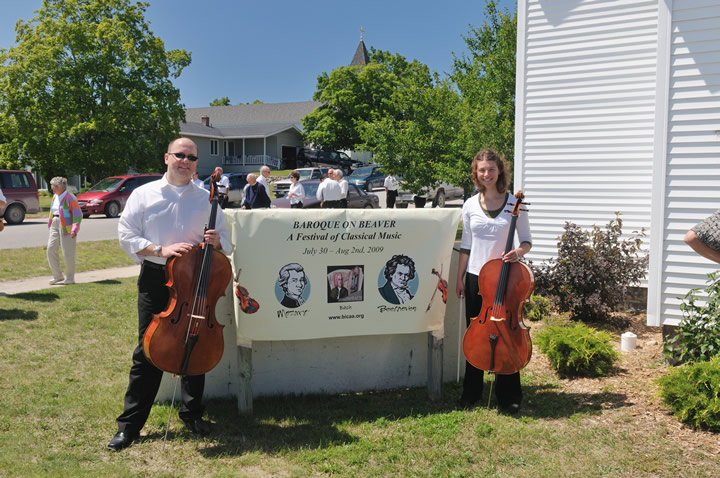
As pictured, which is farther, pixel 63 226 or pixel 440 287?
pixel 63 226

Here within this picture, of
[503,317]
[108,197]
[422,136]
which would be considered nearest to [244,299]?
[503,317]

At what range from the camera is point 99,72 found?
31.8m

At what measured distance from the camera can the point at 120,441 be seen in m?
4.04

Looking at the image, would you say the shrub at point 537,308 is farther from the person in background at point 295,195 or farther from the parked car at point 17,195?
the parked car at point 17,195

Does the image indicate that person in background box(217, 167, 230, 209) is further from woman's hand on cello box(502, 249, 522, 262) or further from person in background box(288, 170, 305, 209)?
woman's hand on cello box(502, 249, 522, 262)

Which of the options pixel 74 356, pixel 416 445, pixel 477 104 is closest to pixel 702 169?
pixel 416 445

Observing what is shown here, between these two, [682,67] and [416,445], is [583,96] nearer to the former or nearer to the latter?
[682,67]

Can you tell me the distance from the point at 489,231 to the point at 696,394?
1788 millimetres

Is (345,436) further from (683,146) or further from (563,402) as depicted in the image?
(683,146)

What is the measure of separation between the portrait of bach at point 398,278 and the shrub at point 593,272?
3062 millimetres

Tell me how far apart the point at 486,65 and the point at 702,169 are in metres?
10.5

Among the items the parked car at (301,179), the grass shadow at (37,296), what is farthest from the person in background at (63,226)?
the parked car at (301,179)

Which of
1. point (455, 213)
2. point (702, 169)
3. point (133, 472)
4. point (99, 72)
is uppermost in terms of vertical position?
point (99, 72)

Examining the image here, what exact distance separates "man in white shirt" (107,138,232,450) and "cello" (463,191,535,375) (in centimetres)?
182
